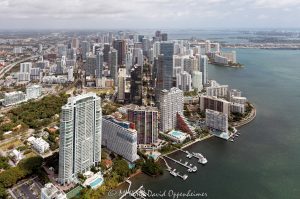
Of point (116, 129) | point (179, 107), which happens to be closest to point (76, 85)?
point (179, 107)

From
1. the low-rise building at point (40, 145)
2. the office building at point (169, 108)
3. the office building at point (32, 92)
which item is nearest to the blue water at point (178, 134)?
the office building at point (169, 108)

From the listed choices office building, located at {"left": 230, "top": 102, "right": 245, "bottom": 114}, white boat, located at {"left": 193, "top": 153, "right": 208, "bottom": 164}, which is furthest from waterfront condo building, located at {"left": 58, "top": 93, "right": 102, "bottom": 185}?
office building, located at {"left": 230, "top": 102, "right": 245, "bottom": 114}

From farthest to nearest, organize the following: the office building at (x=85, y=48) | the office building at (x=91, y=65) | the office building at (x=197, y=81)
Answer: the office building at (x=85, y=48) → the office building at (x=91, y=65) → the office building at (x=197, y=81)

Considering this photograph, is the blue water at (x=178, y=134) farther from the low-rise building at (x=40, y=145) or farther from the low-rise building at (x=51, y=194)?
the low-rise building at (x=51, y=194)

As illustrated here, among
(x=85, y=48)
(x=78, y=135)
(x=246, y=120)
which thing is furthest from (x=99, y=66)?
(x=78, y=135)

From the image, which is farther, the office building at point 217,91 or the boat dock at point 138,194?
the office building at point 217,91

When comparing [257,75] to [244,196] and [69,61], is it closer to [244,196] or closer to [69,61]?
[69,61]
